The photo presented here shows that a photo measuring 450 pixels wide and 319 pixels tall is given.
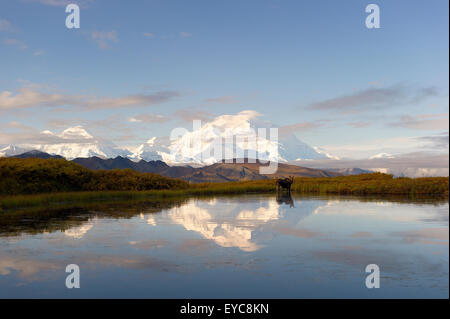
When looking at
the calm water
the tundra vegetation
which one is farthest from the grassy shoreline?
the calm water

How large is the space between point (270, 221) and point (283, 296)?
11.1 meters

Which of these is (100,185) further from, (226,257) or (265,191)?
(226,257)

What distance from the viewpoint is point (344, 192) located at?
145 feet

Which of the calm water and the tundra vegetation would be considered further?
the tundra vegetation

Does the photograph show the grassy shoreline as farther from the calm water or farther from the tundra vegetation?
the calm water

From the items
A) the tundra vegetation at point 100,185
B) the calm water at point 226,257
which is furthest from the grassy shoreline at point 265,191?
the calm water at point 226,257

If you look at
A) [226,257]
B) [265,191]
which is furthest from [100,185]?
[226,257]

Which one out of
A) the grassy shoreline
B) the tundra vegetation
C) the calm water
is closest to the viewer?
the calm water

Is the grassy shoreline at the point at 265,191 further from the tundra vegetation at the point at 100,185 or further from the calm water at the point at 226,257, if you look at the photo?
the calm water at the point at 226,257

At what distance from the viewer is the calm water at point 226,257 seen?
28.8 ft

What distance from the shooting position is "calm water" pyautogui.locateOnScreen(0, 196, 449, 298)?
8.79m

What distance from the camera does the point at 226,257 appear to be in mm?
11555
